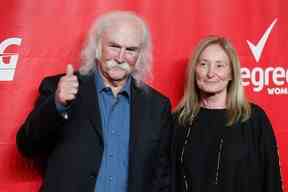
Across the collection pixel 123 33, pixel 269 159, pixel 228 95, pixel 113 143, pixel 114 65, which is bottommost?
pixel 269 159

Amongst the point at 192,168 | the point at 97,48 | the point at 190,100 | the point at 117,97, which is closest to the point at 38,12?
the point at 97,48

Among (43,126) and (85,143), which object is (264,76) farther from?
(43,126)

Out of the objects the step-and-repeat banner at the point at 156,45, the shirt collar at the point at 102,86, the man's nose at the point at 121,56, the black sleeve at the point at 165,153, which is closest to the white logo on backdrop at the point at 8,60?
the step-and-repeat banner at the point at 156,45

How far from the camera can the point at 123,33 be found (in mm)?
1511

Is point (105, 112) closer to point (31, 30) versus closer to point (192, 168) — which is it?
point (192, 168)

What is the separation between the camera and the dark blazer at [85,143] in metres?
1.46

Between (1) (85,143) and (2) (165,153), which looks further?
(2) (165,153)

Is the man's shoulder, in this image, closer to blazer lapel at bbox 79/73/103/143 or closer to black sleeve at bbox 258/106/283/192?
blazer lapel at bbox 79/73/103/143

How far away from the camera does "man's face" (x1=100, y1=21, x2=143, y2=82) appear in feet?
4.93

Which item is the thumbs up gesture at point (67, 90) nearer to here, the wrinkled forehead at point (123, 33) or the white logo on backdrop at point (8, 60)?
the wrinkled forehead at point (123, 33)

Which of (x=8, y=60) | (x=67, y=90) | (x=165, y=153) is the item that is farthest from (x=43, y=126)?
(x=8, y=60)

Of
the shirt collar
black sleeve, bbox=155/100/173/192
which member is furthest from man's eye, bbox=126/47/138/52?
black sleeve, bbox=155/100/173/192

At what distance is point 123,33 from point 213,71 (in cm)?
40

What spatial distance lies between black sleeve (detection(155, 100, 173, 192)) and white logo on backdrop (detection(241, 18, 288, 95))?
1.71 feet
